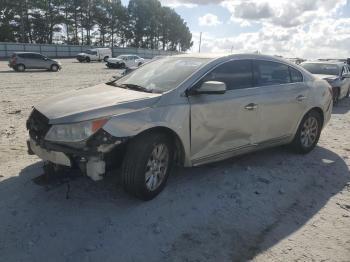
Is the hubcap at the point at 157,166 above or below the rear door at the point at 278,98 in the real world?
below

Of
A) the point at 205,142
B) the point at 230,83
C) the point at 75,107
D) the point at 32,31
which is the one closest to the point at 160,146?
the point at 205,142

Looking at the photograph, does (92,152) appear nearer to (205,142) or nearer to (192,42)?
(205,142)

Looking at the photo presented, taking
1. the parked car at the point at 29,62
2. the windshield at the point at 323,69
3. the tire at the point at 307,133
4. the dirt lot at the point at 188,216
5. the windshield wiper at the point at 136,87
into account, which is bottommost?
the parked car at the point at 29,62

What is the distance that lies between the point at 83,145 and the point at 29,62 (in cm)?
2576

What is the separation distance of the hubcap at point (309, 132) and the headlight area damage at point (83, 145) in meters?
3.55

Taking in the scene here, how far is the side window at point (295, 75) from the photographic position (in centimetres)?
586

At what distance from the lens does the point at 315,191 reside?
473 centimetres

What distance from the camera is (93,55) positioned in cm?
4584

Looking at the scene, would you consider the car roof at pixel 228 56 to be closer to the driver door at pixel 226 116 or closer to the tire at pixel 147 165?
the driver door at pixel 226 116

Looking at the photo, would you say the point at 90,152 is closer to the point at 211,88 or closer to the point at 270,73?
the point at 211,88

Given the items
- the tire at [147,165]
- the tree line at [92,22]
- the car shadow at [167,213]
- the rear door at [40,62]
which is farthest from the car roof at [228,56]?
the tree line at [92,22]

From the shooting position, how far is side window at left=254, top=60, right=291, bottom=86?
523 centimetres

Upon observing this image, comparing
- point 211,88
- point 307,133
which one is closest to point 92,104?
point 211,88

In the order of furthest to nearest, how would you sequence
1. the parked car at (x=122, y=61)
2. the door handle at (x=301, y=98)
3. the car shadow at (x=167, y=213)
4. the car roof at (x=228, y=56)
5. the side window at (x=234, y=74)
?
the parked car at (x=122, y=61) < the door handle at (x=301, y=98) < the car roof at (x=228, y=56) < the side window at (x=234, y=74) < the car shadow at (x=167, y=213)
